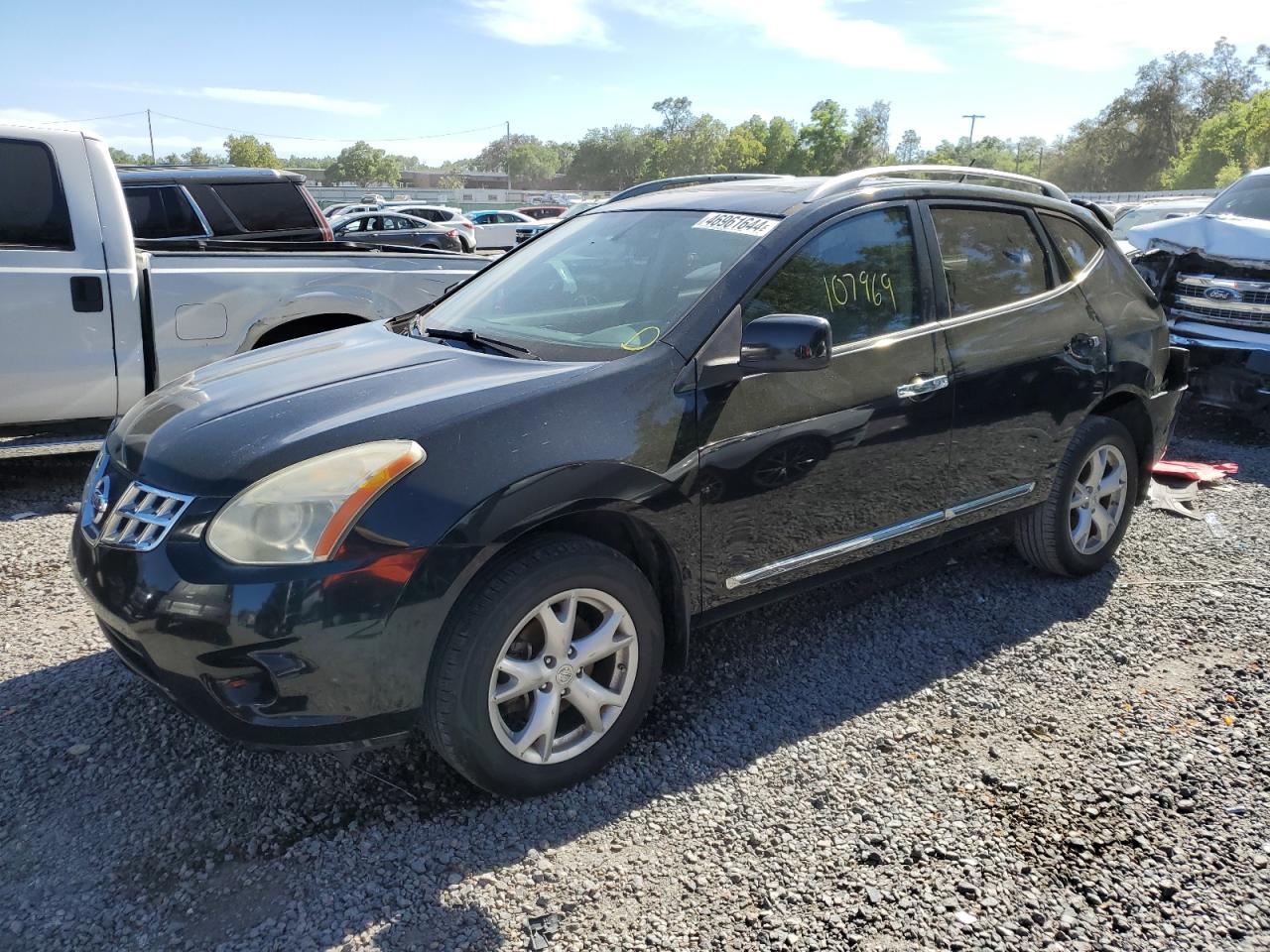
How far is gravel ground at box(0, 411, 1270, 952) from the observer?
2.29m

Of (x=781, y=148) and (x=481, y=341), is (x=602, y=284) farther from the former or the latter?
(x=781, y=148)

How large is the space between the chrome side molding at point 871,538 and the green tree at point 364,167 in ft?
463

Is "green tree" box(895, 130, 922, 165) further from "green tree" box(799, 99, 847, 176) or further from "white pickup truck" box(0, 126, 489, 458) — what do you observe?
"white pickup truck" box(0, 126, 489, 458)

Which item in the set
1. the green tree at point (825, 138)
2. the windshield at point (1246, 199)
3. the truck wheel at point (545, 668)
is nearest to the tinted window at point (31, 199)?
the truck wheel at point (545, 668)

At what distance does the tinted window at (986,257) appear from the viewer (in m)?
3.66

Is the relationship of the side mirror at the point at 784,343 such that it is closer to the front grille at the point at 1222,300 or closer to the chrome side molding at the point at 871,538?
the chrome side molding at the point at 871,538

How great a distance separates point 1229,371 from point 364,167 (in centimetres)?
14608

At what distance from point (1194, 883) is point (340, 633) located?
229 cm

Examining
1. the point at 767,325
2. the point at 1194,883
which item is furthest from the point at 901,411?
the point at 1194,883

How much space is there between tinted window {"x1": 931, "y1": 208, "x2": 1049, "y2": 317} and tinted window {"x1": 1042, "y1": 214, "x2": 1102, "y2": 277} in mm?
145

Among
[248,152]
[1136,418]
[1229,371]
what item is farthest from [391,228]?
[248,152]

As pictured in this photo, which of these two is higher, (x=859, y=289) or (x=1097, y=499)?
(x=859, y=289)

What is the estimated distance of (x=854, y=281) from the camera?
11.1 ft

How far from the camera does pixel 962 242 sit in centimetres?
374
